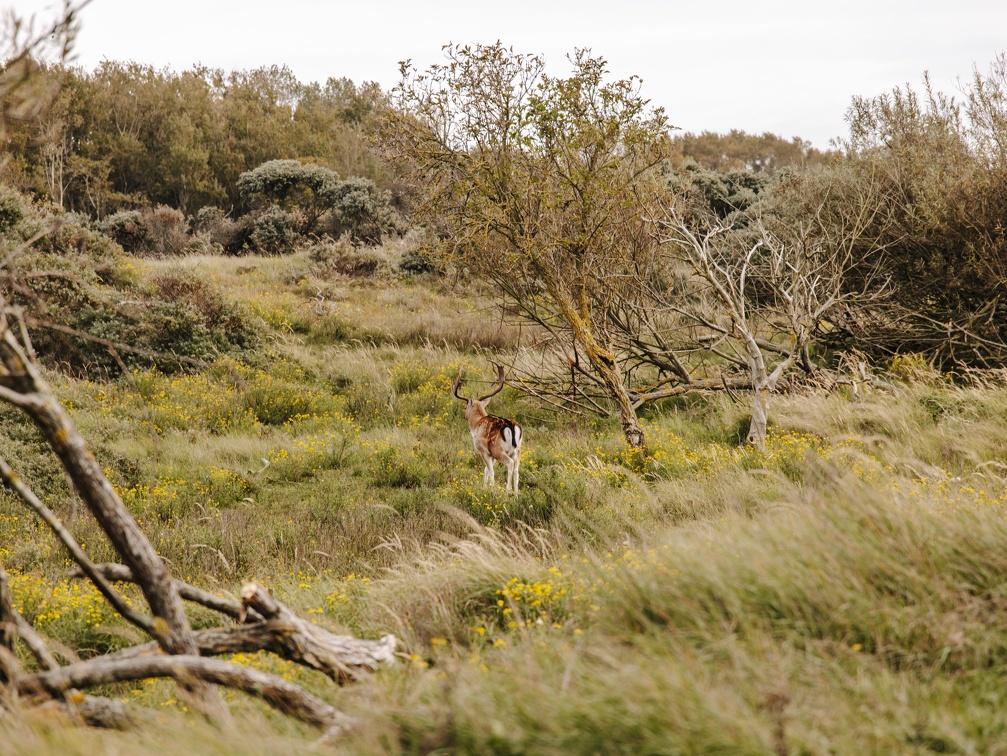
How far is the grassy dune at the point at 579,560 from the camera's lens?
2207 millimetres

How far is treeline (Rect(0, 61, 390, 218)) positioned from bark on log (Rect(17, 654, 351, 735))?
1058 inches

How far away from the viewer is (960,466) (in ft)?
20.9

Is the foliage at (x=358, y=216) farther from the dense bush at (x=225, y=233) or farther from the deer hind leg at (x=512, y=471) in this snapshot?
the deer hind leg at (x=512, y=471)

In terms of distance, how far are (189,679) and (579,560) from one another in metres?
2.63

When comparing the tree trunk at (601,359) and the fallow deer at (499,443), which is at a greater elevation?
the tree trunk at (601,359)

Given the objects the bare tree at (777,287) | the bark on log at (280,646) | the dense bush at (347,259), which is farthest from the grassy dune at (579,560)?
the dense bush at (347,259)

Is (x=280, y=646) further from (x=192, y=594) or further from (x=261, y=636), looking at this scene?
(x=192, y=594)

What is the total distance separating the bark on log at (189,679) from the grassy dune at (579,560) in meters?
0.13

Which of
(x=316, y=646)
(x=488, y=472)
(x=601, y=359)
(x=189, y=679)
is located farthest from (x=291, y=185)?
(x=189, y=679)

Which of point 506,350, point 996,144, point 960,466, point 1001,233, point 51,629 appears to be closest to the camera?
point 51,629

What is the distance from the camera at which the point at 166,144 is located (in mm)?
30344

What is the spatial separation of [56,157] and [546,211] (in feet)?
84.8

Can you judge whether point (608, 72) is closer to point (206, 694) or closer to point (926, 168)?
point (926, 168)

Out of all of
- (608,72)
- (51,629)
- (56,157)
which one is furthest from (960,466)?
(56,157)
